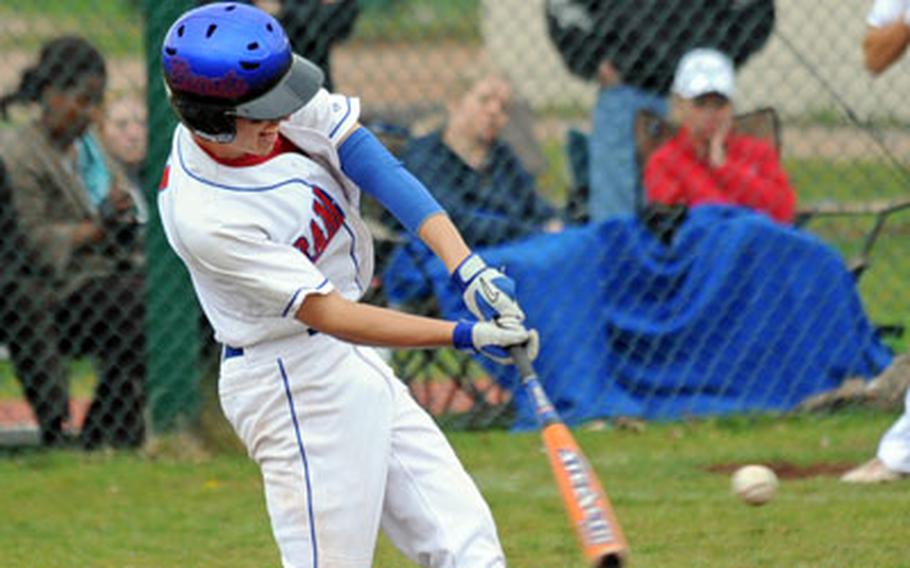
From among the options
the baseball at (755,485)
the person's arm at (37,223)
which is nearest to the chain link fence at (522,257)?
the person's arm at (37,223)

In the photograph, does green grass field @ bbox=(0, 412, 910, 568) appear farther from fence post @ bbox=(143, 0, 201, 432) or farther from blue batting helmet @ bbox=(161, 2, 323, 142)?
blue batting helmet @ bbox=(161, 2, 323, 142)

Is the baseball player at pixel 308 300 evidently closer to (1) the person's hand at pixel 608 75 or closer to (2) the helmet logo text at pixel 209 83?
(2) the helmet logo text at pixel 209 83

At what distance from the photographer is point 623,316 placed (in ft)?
24.5

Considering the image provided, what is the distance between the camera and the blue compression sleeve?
399 centimetres

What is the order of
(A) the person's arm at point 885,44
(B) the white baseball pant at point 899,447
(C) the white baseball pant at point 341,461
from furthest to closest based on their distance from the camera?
(A) the person's arm at point 885,44 < (B) the white baseball pant at point 899,447 < (C) the white baseball pant at point 341,461

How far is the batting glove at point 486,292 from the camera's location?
3754 mm

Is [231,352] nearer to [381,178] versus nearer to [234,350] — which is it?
[234,350]

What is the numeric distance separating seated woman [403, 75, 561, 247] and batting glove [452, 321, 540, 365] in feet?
12.0

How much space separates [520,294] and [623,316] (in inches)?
19.3

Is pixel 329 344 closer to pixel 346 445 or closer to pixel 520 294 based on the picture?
pixel 346 445

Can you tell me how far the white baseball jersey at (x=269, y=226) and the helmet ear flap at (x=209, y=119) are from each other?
9 cm

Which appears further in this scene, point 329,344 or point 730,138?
point 730,138

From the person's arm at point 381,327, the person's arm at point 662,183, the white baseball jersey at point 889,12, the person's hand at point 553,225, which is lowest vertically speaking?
the person's hand at point 553,225

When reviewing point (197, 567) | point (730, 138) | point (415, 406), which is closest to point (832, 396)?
point (730, 138)
